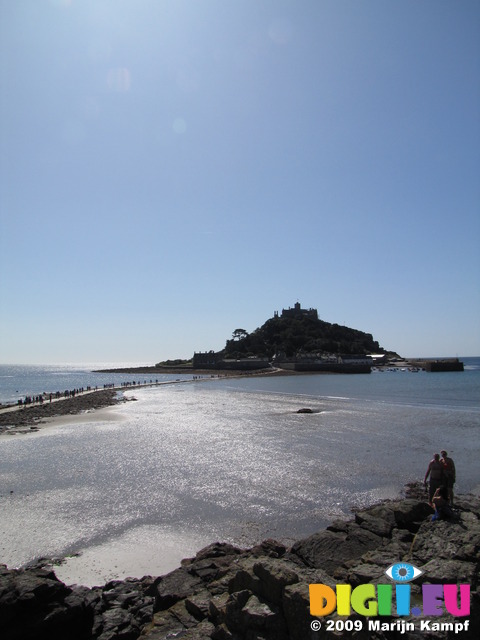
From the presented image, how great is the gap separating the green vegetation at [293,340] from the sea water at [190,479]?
135 meters

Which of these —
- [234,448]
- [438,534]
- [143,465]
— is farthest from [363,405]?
[438,534]

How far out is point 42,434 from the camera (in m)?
29.3

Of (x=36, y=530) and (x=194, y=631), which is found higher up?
(x=194, y=631)

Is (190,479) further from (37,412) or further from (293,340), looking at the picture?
(293,340)

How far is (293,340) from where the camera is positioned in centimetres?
17600

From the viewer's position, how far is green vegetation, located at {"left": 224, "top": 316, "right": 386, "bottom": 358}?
17262 centimetres

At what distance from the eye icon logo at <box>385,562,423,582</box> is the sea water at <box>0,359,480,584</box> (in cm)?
572

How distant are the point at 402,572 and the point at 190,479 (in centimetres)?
1275

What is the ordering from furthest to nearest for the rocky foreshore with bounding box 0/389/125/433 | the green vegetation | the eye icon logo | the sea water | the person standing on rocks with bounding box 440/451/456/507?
the green vegetation → the rocky foreshore with bounding box 0/389/125/433 → the sea water → the person standing on rocks with bounding box 440/451/456/507 → the eye icon logo

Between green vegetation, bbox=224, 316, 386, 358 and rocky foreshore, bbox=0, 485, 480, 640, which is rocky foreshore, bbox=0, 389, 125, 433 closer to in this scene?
rocky foreshore, bbox=0, 485, 480, 640

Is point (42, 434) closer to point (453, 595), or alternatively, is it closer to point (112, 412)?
point (112, 412)

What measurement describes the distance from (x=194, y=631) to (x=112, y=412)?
38323 millimetres

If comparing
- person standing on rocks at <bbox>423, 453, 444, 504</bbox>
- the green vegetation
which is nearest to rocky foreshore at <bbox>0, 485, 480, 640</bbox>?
person standing on rocks at <bbox>423, 453, 444, 504</bbox>

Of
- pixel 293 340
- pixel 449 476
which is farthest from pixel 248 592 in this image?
pixel 293 340
